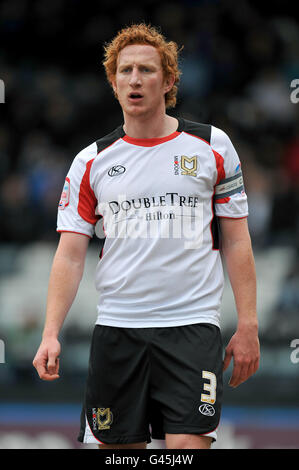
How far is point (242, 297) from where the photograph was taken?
3.94 metres

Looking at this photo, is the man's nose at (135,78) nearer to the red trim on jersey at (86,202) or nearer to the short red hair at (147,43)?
the short red hair at (147,43)

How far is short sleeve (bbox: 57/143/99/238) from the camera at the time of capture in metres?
4.11

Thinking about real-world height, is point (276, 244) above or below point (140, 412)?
above

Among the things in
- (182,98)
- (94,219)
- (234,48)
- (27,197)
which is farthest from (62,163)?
(94,219)

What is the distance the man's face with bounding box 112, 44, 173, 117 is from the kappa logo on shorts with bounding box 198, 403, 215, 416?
1368 mm

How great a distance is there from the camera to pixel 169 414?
148 inches

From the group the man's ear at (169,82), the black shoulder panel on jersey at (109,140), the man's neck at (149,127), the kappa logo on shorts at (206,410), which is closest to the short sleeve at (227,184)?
the man's neck at (149,127)

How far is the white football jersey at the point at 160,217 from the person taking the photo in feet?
12.7

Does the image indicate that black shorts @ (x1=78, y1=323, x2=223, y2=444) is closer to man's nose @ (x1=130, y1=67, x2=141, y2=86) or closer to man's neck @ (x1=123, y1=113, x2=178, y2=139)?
man's neck @ (x1=123, y1=113, x2=178, y2=139)

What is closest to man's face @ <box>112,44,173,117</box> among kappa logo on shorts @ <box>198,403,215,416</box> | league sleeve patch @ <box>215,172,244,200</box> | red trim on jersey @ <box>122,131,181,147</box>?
red trim on jersey @ <box>122,131,181,147</box>

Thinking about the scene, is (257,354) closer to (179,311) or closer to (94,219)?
(179,311)

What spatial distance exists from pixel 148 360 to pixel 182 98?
23.0ft

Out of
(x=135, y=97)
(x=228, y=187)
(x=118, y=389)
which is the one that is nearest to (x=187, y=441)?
(x=118, y=389)

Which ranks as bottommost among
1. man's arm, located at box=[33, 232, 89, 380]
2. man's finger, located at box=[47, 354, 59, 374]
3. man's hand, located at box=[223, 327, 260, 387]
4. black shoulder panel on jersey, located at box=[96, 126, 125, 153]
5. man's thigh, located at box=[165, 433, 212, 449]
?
man's thigh, located at box=[165, 433, 212, 449]
